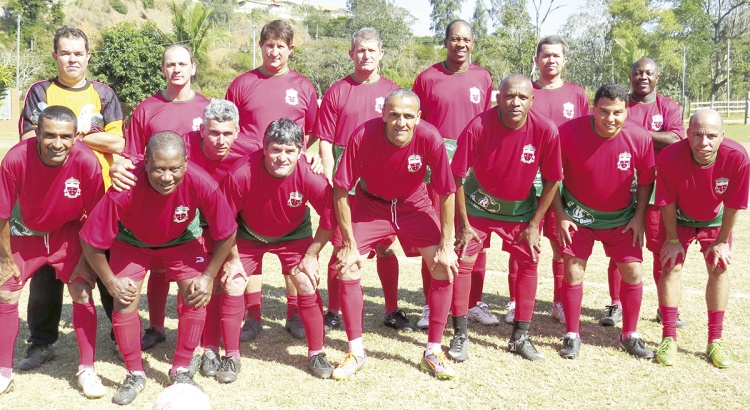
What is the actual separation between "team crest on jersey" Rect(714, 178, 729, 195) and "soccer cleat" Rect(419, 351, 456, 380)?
2.34 meters

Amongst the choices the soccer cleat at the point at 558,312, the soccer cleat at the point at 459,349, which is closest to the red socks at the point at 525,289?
the soccer cleat at the point at 459,349

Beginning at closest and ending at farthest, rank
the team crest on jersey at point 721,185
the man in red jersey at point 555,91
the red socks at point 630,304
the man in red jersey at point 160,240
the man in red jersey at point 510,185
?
the man in red jersey at point 160,240, the team crest on jersey at point 721,185, the man in red jersey at point 510,185, the red socks at point 630,304, the man in red jersey at point 555,91

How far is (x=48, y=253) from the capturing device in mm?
4477

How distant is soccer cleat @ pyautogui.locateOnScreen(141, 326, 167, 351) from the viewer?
5207mm

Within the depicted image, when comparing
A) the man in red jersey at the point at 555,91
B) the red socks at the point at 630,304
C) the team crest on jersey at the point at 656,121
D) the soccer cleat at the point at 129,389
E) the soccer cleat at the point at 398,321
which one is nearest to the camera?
the soccer cleat at the point at 129,389

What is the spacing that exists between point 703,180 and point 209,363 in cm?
382

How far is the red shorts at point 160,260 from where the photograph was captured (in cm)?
434

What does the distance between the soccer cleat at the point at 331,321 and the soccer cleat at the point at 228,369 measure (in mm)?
1138

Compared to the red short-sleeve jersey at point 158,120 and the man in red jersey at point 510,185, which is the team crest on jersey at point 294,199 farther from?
the man in red jersey at point 510,185

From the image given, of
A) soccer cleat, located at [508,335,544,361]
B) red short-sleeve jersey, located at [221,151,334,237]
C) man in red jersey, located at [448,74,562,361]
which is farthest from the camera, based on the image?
soccer cleat, located at [508,335,544,361]

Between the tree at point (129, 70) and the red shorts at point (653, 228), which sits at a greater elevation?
the tree at point (129, 70)

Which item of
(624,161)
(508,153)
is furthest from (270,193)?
(624,161)

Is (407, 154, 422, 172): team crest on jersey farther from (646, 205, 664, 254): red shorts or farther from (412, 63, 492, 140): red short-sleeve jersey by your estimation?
(646, 205, 664, 254): red shorts

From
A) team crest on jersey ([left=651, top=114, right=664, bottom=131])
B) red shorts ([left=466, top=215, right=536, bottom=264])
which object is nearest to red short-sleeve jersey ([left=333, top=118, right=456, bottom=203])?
red shorts ([left=466, top=215, right=536, bottom=264])
